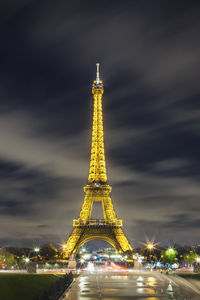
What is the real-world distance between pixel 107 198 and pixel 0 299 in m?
86.5

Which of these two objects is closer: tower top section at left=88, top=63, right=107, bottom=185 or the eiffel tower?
the eiffel tower

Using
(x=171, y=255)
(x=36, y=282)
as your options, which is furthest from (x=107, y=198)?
(x=36, y=282)

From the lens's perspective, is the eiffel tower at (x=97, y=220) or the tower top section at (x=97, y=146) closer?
the eiffel tower at (x=97, y=220)

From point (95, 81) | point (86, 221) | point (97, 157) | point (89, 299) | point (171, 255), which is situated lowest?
point (89, 299)

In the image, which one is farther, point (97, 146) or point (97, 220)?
point (97, 146)

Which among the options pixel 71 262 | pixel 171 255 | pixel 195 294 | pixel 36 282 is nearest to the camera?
pixel 195 294

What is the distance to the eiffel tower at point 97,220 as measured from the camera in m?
110

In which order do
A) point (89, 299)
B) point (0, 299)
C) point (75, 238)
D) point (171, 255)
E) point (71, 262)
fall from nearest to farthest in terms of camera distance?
point (0, 299) < point (89, 299) < point (71, 262) < point (171, 255) < point (75, 238)

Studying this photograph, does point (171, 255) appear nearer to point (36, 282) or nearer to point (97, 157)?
point (97, 157)

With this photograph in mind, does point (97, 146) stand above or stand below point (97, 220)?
above

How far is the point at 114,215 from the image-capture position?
370 feet

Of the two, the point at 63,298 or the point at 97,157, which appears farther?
the point at 97,157

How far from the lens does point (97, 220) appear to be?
112562 mm

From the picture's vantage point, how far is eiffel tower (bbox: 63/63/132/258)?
109750 millimetres
